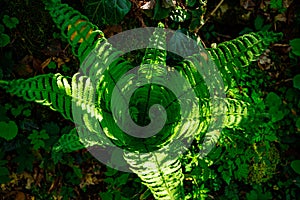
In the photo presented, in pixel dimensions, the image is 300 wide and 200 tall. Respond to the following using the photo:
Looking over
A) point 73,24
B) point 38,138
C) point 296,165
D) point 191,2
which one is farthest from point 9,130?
point 296,165

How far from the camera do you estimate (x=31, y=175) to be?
8.34 ft

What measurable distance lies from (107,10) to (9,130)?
86 centimetres

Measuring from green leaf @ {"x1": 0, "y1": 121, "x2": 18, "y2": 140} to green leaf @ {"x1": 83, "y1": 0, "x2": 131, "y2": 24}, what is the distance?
0.74m

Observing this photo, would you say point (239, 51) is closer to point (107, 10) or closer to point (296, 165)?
point (107, 10)

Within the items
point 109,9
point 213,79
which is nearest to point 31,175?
point 109,9

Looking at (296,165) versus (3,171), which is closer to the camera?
(3,171)

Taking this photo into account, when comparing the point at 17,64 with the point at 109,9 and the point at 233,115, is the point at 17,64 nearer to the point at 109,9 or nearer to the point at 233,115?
the point at 109,9

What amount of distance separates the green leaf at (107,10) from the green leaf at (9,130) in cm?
74

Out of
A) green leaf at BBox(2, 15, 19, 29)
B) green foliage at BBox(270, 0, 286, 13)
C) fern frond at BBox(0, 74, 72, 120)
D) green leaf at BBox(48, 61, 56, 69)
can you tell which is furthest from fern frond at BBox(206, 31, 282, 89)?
green leaf at BBox(2, 15, 19, 29)

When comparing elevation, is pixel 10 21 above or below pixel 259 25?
above

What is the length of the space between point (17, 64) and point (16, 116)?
0.30 metres

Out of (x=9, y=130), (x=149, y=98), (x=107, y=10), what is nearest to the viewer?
(x=149, y=98)

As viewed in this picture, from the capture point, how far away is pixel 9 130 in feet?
7.80

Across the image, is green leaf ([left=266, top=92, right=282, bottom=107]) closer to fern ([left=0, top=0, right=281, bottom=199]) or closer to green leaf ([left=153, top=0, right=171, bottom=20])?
fern ([left=0, top=0, right=281, bottom=199])
